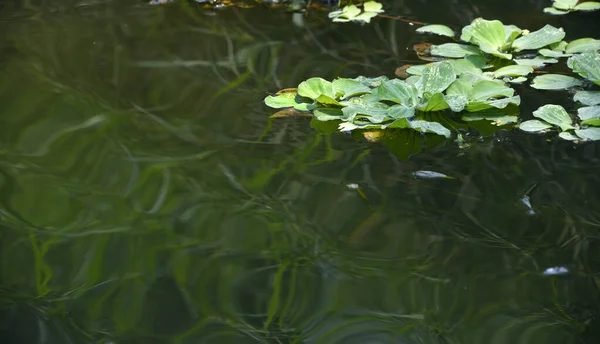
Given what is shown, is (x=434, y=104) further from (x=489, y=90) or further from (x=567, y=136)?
(x=567, y=136)

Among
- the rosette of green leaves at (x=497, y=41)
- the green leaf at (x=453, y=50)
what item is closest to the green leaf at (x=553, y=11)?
the rosette of green leaves at (x=497, y=41)

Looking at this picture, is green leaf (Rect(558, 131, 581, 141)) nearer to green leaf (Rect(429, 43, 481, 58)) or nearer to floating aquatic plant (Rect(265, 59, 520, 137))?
floating aquatic plant (Rect(265, 59, 520, 137))

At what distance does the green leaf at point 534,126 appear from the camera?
1605 mm

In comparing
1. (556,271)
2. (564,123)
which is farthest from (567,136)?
→ (556,271)

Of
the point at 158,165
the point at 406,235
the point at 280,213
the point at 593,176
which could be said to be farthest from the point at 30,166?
the point at 593,176

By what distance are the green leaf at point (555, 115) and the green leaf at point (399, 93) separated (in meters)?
0.30

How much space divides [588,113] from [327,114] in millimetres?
644

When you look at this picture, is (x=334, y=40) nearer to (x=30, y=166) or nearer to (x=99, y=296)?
(x=30, y=166)

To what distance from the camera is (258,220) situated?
138 cm

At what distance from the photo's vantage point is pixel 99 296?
1.19 m

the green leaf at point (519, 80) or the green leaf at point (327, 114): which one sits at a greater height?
the green leaf at point (327, 114)

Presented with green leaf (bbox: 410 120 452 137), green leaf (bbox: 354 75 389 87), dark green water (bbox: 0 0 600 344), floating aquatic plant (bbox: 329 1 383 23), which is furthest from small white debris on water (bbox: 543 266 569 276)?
floating aquatic plant (bbox: 329 1 383 23)

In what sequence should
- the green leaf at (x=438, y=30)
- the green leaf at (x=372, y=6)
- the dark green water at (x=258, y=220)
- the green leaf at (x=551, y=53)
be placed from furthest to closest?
the green leaf at (x=372, y=6) < the green leaf at (x=438, y=30) < the green leaf at (x=551, y=53) < the dark green water at (x=258, y=220)

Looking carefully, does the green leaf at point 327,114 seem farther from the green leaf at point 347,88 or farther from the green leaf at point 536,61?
the green leaf at point 536,61
